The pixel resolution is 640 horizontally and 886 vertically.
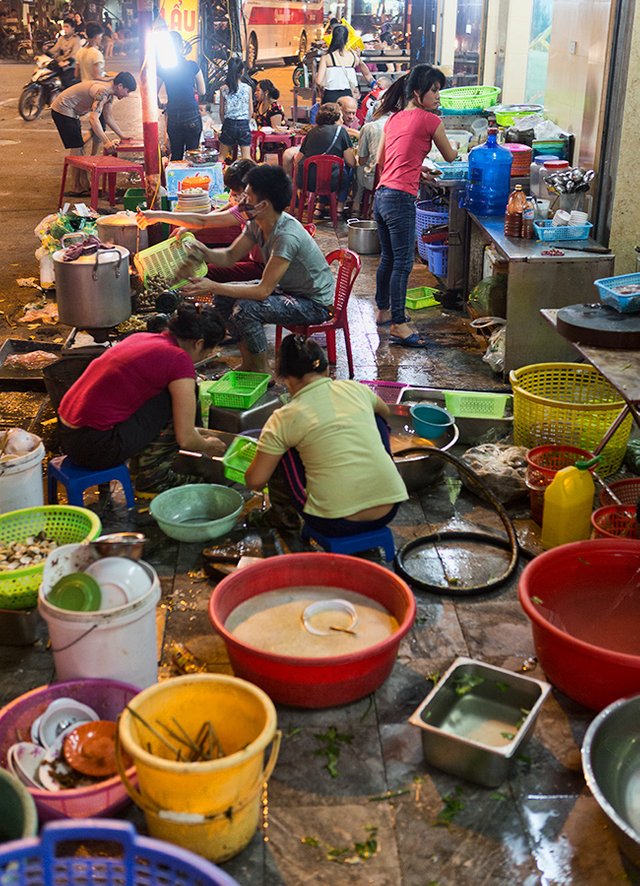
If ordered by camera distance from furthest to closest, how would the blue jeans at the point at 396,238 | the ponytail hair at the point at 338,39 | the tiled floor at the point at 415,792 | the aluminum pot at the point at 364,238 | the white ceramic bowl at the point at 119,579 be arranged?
the ponytail hair at the point at 338,39, the aluminum pot at the point at 364,238, the blue jeans at the point at 396,238, the white ceramic bowl at the point at 119,579, the tiled floor at the point at 415,792

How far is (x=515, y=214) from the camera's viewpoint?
705cm

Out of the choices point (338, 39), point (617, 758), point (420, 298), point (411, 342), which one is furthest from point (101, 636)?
point (338, 39)

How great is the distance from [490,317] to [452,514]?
2.93 metres

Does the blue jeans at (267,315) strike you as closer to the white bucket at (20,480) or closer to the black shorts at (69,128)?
the white bucket at (20,480)

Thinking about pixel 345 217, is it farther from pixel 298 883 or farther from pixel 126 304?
pixel 298 883

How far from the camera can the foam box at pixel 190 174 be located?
9547mm

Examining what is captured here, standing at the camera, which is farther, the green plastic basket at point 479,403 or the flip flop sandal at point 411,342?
the flip flop sandal at point 411,342

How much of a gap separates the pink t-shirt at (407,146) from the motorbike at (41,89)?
10482 millimetres

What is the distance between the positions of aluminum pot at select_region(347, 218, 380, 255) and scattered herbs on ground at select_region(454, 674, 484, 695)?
294 inches

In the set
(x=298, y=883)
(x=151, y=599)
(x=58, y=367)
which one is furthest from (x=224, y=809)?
(x=58, y=367)

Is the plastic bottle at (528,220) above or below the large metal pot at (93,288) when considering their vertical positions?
above

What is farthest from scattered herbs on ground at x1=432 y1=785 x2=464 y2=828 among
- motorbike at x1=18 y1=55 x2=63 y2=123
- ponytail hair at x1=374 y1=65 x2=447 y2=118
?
motorbike at x1=18 y1=55 x2=63 y2=123

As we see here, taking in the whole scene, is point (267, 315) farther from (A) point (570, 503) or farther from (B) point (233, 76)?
(B) point (233, 76)

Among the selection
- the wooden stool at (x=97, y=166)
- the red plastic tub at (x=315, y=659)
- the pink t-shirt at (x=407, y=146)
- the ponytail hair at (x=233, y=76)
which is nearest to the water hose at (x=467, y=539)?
the red plastic tub at (x=315, y=659)
